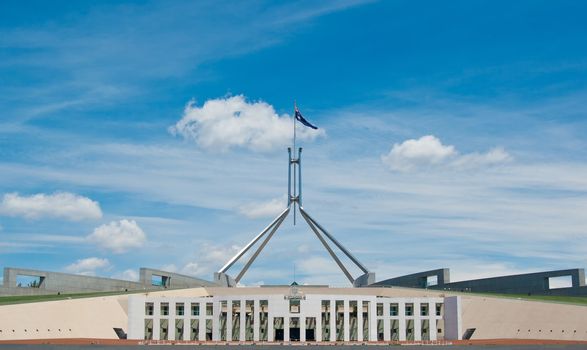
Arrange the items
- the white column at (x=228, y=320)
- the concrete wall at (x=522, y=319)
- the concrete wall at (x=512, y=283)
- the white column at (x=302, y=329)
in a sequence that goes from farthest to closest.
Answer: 1. the concrete wall at (x=512, y=283)
2. the concrete wall at (x=522, y=319)
3. the white column at (x=228, y=320)
4. the white column at (x=302, y=329)

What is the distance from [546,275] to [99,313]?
44275 mm


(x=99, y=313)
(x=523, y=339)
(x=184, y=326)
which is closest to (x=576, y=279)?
(x=523, y=339)

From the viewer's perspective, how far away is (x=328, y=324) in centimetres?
6881

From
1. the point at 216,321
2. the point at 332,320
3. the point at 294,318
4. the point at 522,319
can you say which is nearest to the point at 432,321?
the point at 522,319

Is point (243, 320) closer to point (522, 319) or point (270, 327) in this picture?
point (270, 327)

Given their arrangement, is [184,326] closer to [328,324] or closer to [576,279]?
[328,324]

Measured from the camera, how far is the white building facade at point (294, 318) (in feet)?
217

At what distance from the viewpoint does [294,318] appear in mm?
68062

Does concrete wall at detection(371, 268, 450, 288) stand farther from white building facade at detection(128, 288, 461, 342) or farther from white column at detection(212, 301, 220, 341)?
white column at detection(212, 301, 220, 341)

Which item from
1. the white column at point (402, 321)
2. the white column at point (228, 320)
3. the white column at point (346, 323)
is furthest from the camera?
the white column at point (402, 321)

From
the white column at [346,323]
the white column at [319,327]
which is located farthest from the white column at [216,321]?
the white column at [346,323]

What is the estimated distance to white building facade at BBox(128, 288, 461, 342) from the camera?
66.2m

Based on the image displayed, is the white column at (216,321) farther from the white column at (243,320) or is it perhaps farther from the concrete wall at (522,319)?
the concrete wall at (522,319)

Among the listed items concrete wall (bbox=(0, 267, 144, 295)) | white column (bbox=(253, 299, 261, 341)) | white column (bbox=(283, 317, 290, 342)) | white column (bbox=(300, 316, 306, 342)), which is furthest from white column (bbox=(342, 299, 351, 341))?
concrete wall (bbox=(0, 267, 144, 295))
